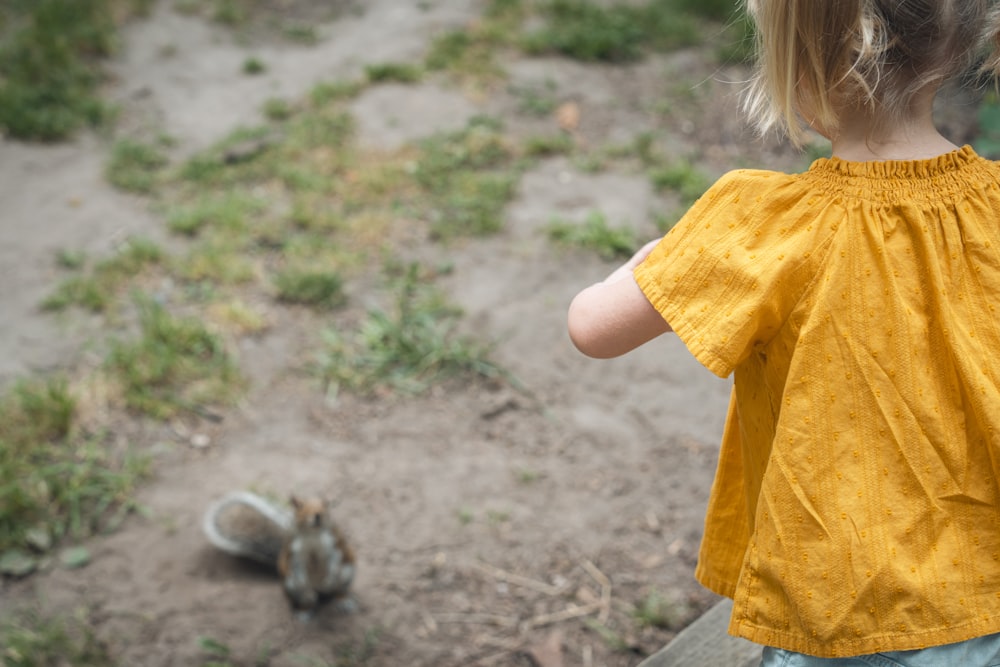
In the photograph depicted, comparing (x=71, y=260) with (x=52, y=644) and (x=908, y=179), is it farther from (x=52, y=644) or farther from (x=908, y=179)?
(x=908, y=179)

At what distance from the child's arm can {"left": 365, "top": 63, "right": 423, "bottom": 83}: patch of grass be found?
16.8 feet

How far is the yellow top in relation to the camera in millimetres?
1143

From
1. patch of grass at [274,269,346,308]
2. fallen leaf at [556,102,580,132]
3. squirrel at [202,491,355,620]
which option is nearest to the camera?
squirrel at [202,491,355,620]

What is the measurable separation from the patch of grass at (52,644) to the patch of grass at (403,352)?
4.36ft

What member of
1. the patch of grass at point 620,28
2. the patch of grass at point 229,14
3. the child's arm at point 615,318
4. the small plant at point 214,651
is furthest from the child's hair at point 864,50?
the patch of grass at point 229,14

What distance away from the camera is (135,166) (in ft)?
17.6

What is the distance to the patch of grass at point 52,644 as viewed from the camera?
2.53 metres

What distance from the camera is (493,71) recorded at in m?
6.13

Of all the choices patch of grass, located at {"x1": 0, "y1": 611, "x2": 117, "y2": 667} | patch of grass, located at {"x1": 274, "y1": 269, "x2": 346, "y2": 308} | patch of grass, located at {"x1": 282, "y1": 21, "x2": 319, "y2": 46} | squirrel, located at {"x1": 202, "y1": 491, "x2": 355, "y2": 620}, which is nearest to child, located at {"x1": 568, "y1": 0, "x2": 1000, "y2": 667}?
squirrel, located at {"x1": 202, "y1": 491, "x2": 355, "y2": 620}

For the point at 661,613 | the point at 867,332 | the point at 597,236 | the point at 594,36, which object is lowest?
the point at 661,613

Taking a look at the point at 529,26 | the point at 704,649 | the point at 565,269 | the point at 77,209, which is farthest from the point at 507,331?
the point at 529,26

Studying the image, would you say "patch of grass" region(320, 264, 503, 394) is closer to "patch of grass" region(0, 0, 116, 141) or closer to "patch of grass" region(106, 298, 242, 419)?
"patch of grass" region(106, 298, 242, 419)

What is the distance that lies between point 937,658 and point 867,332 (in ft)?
1.43

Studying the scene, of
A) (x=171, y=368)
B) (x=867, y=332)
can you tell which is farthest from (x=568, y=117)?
(x=867, y=332)
